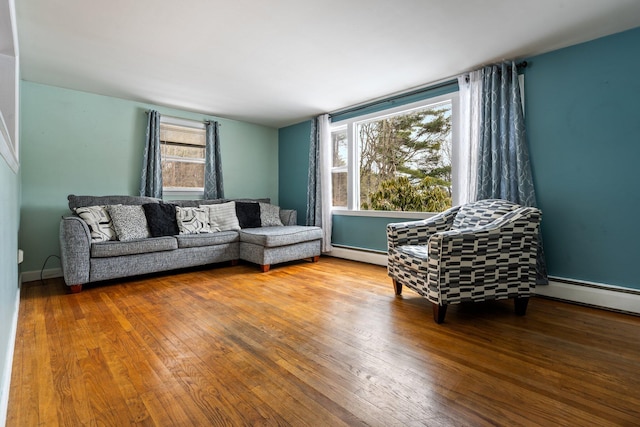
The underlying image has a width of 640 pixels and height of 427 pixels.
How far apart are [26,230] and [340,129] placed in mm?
4055

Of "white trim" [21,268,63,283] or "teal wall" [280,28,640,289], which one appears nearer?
"teal wall" [280,28,640,289]

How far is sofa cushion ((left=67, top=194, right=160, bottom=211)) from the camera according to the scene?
329cm

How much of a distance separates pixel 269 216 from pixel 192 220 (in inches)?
45.9

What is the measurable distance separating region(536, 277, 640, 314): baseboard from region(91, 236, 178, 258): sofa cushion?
381 cm

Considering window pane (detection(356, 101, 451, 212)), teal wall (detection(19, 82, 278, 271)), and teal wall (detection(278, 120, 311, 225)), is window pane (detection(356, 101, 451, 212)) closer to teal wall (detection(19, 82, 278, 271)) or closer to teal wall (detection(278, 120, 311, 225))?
teal wall (detection(278, 120, 311, 225))

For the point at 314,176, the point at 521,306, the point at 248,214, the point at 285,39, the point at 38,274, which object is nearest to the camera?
the point at 521,306

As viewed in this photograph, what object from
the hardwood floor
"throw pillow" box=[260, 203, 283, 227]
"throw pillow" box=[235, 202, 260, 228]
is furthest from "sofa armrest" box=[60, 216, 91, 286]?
"throw pillow" box=[260, 203, 283, 227]

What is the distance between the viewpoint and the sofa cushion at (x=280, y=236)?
3646 millimetres

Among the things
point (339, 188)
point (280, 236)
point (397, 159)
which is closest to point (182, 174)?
point (280, 236)

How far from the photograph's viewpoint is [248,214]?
4457 millimetres

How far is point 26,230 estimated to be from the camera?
10.8 ft

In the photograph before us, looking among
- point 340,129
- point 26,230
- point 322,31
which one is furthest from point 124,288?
point 340,129

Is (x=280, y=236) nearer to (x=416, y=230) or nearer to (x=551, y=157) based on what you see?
(x=416, y=230)

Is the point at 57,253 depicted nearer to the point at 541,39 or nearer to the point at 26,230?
the point at 26,230
